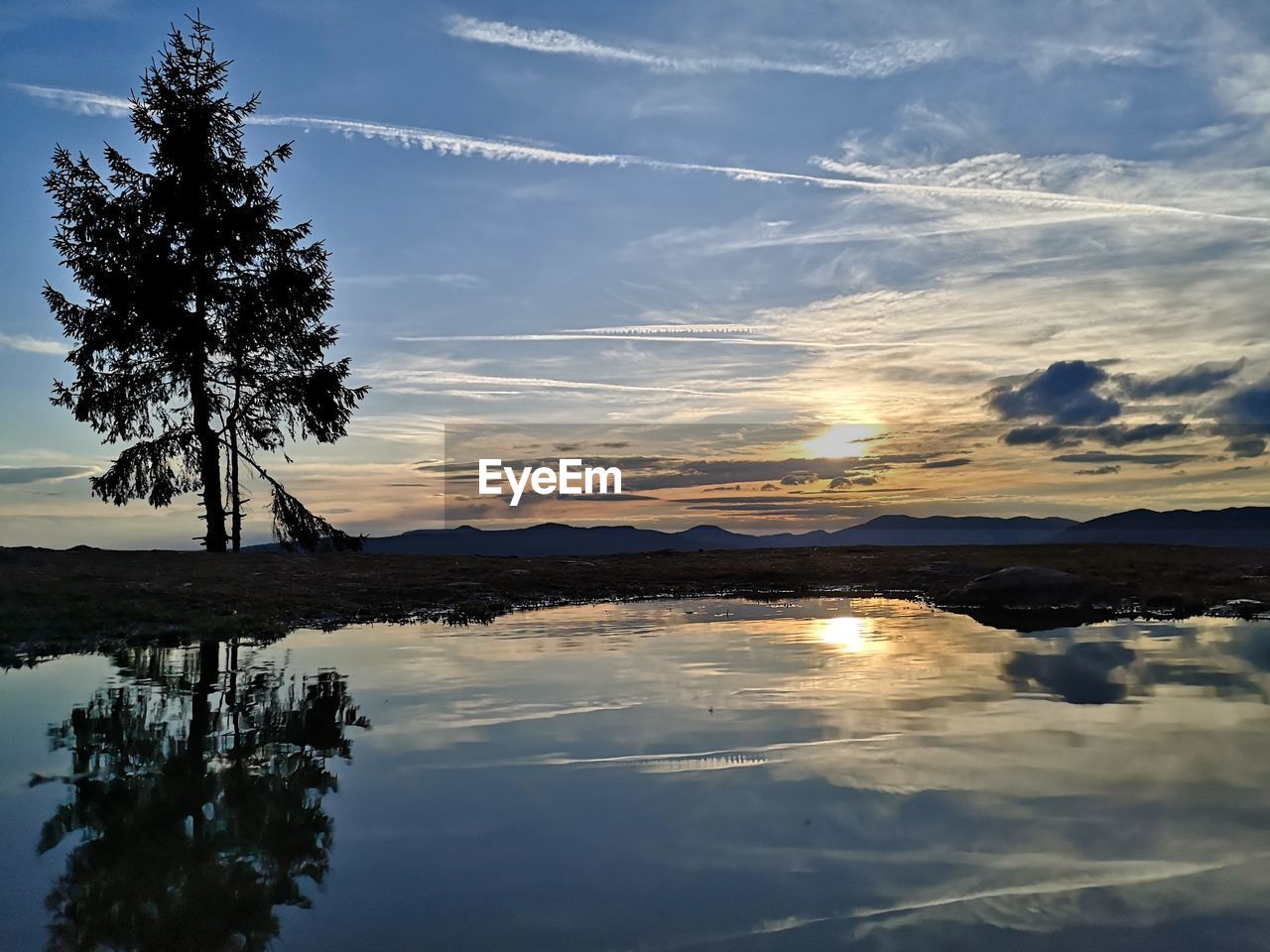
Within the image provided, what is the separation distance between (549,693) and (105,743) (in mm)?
4738

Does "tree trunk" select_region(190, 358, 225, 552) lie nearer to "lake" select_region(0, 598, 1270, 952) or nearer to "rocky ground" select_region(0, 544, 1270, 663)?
"rocky ground" select_region(0, 544, 1270, 663)

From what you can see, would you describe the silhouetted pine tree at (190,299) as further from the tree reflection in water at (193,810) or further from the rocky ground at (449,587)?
the tree reflection in water at (193,810)

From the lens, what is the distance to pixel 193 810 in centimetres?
704

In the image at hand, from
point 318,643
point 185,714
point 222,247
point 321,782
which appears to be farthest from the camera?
point 222,247

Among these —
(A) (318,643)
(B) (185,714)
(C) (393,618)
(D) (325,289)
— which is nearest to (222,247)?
(D) (325,289)

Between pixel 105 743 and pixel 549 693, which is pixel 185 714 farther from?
pixel 549 693

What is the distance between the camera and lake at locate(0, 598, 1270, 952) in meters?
5.09

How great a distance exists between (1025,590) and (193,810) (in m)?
22.3

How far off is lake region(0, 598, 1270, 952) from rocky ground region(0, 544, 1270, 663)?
4.59 meters

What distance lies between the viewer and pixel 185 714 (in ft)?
33.9

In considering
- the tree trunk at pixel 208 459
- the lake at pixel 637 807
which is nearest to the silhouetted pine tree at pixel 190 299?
the tree trunk at pixel 208 459

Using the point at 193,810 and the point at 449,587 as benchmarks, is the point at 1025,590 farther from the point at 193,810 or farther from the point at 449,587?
the point at 193,810

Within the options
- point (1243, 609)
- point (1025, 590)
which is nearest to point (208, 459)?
point (1025, 590)

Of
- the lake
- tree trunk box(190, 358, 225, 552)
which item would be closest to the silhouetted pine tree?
tree trunk box(190, 358, 225, 552)
